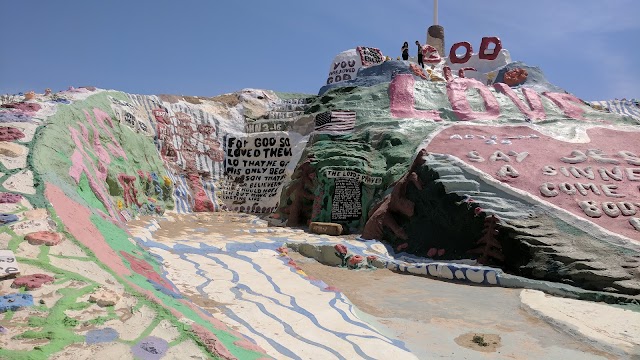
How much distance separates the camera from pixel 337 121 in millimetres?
11086

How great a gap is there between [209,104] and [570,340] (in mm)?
12229

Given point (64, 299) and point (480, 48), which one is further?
point (480, 48)

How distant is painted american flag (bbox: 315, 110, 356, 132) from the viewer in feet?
35.9

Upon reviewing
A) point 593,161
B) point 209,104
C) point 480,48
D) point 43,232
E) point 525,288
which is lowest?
point 525,288

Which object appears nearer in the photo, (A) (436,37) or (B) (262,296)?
(B) (262,296)

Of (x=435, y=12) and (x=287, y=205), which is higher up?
(x=435, y=12)

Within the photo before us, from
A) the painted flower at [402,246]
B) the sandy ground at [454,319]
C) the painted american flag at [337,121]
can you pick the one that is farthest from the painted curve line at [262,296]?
the painted american flag at [337,121]

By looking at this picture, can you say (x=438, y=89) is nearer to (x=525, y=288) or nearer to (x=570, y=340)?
(x=525, y=288)

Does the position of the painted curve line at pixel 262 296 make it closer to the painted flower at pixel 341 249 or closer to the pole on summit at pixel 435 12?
the painted flower at pixel 341 249

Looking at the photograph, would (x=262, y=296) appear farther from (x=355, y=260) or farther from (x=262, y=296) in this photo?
(x=355, y=260)

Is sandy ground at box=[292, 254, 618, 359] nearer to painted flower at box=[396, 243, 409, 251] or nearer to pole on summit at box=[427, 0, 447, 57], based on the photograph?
painted flower at box=[396, 243, 409, 251]

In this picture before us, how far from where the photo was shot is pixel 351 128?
10.9 meters

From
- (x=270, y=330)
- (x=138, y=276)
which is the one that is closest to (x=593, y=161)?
(x=270, y=330)

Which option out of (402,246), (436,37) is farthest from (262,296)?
(436,37)
